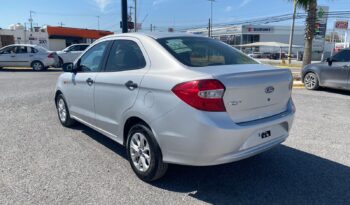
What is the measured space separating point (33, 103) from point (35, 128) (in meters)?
2.76

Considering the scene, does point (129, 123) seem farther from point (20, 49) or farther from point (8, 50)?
point (8, 50)

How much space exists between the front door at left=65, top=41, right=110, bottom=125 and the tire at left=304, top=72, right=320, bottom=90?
8.37 m

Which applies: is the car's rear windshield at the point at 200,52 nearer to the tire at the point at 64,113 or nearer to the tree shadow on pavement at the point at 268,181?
the tree shadow on pavement at the point at 268,181

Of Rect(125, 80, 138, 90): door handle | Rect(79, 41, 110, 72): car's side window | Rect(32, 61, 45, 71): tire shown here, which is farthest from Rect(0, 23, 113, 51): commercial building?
Rect(125, 80, 138, 90): door handle

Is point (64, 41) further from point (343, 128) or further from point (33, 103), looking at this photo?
point (343, 128)

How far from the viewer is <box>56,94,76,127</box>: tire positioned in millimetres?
5703

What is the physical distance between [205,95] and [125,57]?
1485 millimetres

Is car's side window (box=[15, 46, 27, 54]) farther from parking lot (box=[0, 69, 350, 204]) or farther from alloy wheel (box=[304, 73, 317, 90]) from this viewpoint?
alloy wheel (box=[304, 73, 317, 90])

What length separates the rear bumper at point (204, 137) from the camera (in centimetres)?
296

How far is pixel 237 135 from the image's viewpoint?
3059 millimetres

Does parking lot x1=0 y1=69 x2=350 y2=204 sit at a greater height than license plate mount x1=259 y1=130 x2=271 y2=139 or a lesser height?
lesser

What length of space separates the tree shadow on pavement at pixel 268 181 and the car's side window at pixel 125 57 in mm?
1328

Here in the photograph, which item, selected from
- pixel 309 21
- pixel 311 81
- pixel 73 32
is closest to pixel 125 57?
pixel 311 81

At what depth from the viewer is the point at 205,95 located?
2.96 metres
